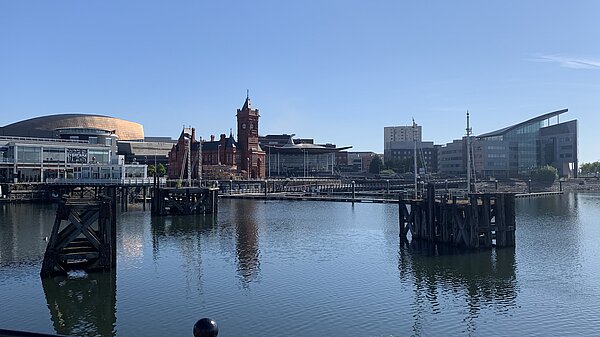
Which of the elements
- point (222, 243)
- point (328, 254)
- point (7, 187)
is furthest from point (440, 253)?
Result: point (7, 187)

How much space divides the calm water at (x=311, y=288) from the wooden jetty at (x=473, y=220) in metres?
1.18

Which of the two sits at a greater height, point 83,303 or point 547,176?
point 547,176

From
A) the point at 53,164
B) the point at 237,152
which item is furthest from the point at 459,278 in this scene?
the point at 237,152

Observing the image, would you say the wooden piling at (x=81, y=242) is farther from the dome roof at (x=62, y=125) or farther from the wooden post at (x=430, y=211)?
the dome roof at (x=62, y=125)

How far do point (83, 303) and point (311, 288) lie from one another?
33.6 ft

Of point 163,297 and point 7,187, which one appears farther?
point 7,187

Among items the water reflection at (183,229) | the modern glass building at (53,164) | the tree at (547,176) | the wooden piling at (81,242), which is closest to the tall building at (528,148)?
the tree at (547,176)

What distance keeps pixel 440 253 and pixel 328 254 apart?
23.5ft

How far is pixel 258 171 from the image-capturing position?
136m

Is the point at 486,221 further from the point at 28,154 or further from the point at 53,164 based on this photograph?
the point at 53,164

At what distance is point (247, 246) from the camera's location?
1666 inches

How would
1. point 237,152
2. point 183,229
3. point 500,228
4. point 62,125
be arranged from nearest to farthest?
point 500,228 → point 183,229 → point 237,152 → point 62,125

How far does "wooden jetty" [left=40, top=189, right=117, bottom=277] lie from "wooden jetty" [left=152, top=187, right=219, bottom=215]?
35977 mm

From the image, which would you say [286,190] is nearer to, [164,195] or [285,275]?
[164,195]
